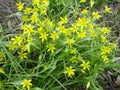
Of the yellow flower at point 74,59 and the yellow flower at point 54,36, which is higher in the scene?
the yellow flower at point 54,36

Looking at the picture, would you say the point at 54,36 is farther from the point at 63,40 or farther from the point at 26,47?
the point at 26,47

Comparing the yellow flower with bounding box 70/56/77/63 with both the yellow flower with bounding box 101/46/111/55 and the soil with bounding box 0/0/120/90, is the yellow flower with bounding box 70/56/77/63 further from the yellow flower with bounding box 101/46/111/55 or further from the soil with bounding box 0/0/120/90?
the soil with bounding box 0/0/120/90

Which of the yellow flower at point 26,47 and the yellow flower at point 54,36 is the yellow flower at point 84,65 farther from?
the yellow flower at point 26,47

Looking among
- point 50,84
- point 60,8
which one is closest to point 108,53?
point 50,84

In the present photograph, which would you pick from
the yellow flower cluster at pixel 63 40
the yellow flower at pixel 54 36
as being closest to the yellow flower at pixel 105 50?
the yellow flower cluster at pixel 63 40

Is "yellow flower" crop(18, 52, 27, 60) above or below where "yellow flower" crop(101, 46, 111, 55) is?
above

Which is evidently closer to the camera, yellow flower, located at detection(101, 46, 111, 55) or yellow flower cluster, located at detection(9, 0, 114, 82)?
yellow flower cluster, located at detection(9, 0, 114, 82)

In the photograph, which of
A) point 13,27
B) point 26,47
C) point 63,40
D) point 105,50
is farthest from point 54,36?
point 13,27

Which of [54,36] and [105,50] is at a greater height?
[54,36]

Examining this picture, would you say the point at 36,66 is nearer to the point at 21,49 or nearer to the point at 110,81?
the point at 21,49

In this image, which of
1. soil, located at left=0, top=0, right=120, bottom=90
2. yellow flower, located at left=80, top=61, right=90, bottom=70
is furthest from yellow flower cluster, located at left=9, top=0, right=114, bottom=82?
soil, located at left=0, top=0, right=120, bottom=90

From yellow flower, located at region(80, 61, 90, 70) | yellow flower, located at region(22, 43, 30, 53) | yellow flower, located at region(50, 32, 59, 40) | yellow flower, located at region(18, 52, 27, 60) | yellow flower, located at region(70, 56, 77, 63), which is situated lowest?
yellow flower, located at region(80, 61, 90, 70)
